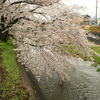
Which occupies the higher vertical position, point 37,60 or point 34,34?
point 34,34

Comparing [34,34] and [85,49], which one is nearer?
[85,49]

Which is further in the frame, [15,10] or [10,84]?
[15,10]

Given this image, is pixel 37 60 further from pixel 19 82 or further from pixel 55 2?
pixel 55 2

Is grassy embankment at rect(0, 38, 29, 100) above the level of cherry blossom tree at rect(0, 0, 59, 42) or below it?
below

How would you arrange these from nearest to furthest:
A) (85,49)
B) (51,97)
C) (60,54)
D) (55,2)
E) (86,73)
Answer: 1. (85,49)
2. (60,54)
3. (51,97)
4. (55,2)
5. (86,73)

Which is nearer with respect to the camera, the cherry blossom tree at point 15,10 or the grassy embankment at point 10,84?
the grassy embankment at point 10,84

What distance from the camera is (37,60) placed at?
5000 mm

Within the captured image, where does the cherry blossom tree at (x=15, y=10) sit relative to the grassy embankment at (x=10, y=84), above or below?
above

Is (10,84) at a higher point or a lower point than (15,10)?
lower

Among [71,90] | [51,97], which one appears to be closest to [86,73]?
[71,90]

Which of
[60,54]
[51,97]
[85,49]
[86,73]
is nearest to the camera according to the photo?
[85,49]

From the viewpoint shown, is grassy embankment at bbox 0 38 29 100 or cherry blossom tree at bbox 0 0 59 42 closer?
grassy embankment at bbox 0 38 29 100

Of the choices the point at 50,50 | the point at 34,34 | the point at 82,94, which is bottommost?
the point at 82,94

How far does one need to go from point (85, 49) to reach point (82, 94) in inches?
108
